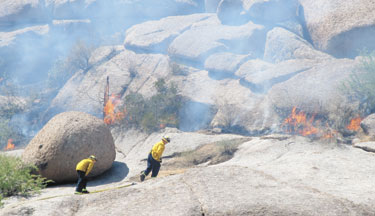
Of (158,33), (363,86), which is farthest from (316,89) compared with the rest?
(158,33)

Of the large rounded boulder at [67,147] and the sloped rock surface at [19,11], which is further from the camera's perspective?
the sloped rock surface at [19,11]

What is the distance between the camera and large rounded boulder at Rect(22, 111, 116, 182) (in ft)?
32.0

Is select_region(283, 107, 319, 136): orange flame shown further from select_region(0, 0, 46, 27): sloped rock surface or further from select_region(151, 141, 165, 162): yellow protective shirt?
select_region(0, 0, 46, 27): sloped rock surface

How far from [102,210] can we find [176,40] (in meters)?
22.6

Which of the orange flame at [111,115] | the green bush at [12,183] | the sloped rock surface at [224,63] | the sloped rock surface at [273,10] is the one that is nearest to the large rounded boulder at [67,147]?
the green bush at [12,183]

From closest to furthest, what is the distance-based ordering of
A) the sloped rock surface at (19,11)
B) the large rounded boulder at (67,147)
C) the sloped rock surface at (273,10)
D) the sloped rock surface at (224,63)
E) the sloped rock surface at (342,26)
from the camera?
the large rounded boulder at (67,147)
the sloped rock surface at (342,26)
the sloped rock surface at (224,63)
the sloped rock surface at (273,10)
the sloped rock surface at (19,11)

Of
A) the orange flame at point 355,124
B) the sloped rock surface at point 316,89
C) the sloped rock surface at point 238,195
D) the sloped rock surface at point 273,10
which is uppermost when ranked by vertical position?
the sloped rock surface at point 273,10

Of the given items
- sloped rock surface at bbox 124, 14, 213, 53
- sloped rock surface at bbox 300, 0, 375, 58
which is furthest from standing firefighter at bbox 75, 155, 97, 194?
sloped rock surface at bbox 124, 14, 213, 53

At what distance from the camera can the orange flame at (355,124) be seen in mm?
14250

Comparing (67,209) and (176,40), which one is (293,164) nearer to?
(67,209)

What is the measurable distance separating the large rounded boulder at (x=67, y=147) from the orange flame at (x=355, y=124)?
973 centimetres

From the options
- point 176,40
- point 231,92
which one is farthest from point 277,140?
point 176,40

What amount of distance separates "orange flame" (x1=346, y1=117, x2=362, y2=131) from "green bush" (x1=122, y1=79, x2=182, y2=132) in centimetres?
875

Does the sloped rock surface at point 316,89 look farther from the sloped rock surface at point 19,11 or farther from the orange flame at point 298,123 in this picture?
the sloped rock surface at point 19,11
